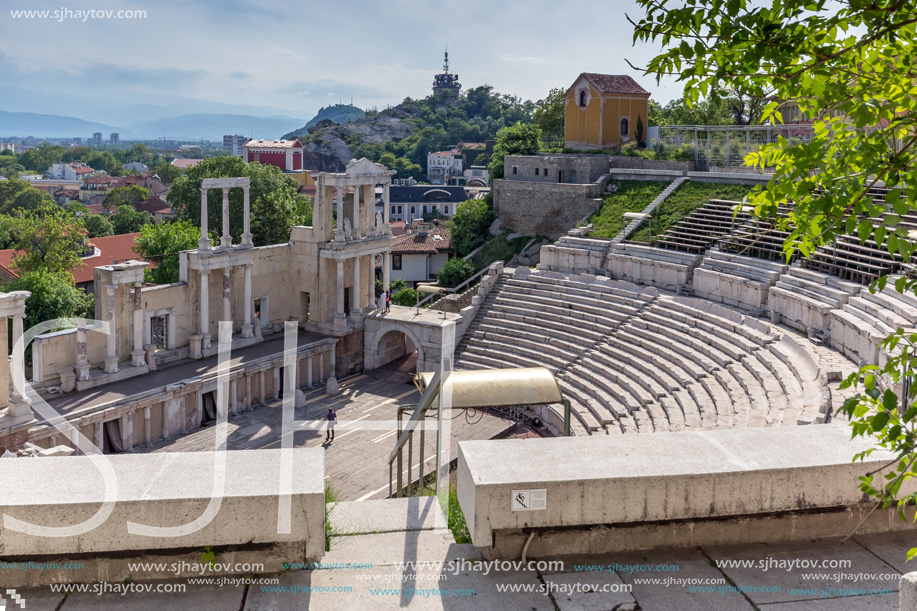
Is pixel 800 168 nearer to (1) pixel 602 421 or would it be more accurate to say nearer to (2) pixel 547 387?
(2) pixel 547 387

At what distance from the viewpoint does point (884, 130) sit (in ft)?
15.0

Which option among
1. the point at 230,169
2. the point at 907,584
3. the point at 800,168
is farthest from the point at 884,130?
the point at 230,169

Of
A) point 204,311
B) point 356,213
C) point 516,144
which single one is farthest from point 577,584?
point 516,144

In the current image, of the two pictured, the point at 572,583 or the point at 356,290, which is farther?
the point at 356,290

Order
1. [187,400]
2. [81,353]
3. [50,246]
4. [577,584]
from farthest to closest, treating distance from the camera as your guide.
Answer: [50,246] → [187,400] → [81,353] → [577,584]

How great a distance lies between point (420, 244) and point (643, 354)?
3198cm

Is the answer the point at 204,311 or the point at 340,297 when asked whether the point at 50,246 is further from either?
the point at 340,297

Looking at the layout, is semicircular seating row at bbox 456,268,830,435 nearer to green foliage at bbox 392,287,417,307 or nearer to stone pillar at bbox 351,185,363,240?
stone pillar at bbox 351,185,363,240

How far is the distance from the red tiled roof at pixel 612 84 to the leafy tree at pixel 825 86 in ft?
152

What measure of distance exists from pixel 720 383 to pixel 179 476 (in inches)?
767

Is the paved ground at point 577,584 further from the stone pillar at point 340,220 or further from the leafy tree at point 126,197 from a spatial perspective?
the leafy tree at point 126,197

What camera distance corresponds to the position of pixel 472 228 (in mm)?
50094

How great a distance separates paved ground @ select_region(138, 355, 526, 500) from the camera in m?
23.5

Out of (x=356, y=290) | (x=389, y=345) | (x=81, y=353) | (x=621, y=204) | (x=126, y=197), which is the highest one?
(x=126, y=197)
